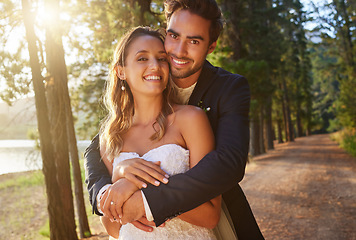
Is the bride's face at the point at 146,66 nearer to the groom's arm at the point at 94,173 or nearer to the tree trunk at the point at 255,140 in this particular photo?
the groom's arm at the point at 94,173

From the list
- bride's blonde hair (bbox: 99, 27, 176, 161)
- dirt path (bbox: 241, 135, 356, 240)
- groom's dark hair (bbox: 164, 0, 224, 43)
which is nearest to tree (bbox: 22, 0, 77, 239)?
bride's blonde hair (bbox: 99, 27, 176, 161)

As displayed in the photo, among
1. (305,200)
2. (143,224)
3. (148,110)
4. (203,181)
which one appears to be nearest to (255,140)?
(305,200)

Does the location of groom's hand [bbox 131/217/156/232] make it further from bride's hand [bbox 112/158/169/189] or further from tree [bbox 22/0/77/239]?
tree [bbox 22/0/77/239]

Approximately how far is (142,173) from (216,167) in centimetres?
44

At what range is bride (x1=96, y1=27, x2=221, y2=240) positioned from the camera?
84.2 inches

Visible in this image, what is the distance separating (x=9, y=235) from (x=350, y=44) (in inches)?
908

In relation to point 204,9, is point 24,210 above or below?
below

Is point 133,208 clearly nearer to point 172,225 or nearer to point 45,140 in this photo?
point 172,225

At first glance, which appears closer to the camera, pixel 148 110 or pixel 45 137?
pixel 148 110

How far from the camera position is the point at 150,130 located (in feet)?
8.04

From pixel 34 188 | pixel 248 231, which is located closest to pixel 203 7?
pixel 248 231

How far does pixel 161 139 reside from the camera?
91.4 inches

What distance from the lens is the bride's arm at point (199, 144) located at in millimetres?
2064

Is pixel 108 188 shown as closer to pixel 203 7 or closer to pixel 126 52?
pixel 126 52
